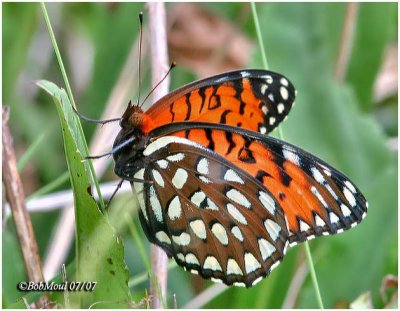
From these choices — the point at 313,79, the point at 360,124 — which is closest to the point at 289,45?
the point at 313,79

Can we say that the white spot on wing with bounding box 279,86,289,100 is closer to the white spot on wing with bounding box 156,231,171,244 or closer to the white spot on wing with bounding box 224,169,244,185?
the white spot on wing with bounding box 224,169,244,185

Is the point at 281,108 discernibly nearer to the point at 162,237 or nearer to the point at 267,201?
the point at 267,201

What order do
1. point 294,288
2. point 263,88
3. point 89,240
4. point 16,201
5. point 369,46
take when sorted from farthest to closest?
point 369,46
point 294,288
point 263,88
point 16,201
point 89,240

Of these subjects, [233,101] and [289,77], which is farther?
[289,77]

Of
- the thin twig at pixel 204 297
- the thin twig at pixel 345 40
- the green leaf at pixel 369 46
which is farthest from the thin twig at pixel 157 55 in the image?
the green leaf at pixel 369 46

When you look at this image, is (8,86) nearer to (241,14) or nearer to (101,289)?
(241,14)

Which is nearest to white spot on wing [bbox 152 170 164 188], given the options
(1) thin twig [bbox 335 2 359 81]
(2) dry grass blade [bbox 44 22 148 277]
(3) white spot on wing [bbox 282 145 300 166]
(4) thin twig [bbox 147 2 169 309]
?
(4) thin twig [bbox 147 2 169 309]

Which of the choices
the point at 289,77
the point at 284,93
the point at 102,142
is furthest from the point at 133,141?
the point at 289,77
